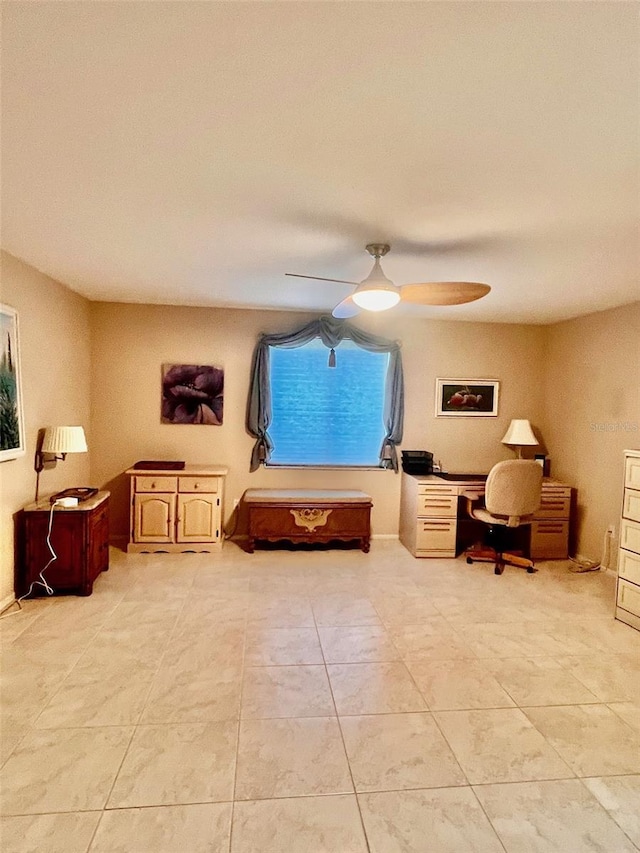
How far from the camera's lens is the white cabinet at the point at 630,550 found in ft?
11.0

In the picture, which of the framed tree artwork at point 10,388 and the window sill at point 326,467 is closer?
the framed tree artwork at point 10,388

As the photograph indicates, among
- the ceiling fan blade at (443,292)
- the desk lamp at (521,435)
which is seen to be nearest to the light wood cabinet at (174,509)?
the ceiling fan blade at (443,292)

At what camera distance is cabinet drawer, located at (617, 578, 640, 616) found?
3.31 meters

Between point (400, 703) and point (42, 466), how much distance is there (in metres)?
3.19

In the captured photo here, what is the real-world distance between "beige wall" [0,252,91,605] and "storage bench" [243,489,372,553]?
5.86ft

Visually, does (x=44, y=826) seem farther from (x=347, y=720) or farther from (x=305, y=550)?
(x=305, y=550)

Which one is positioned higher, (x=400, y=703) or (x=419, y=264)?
(x=419, y=264)

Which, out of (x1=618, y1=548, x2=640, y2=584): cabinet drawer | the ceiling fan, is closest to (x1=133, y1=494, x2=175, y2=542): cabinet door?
the ceiling fan

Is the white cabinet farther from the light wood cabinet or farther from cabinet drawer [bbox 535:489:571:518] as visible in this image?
the light wood cabinet

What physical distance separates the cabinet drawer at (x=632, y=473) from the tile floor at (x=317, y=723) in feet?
3.27

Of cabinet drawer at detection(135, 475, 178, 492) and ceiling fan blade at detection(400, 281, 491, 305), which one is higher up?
ceiling fan blade at detection(400, 281, 491, 305)

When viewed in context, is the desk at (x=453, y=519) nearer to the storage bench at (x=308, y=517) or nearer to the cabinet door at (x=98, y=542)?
the storage bench at (x=308, y=517)

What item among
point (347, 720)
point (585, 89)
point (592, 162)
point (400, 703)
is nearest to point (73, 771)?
point (347, 720)

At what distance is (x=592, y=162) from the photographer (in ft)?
6.24
